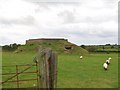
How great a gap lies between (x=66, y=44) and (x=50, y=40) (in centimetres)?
691

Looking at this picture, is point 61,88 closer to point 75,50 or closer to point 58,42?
point 75,50

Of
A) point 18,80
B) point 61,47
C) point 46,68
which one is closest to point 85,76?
point 18,80

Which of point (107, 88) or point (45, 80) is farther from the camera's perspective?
point (107, 88)

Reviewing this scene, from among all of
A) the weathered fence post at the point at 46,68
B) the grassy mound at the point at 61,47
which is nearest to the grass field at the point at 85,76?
the weathered fence post at the point at 46,68

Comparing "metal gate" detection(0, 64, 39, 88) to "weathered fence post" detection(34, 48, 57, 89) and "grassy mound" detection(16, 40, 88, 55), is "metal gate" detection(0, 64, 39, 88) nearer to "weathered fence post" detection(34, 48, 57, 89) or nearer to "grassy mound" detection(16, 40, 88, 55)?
"weathered fence post" detection(34, 48, 57, 89)

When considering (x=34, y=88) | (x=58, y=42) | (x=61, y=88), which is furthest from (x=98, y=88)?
(x=58, y=42)

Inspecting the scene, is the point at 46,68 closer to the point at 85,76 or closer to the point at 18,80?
the point at 18,80

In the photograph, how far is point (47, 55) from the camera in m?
5.96

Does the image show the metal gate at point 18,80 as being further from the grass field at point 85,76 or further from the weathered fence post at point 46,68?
the weathered fence post at point 46,68

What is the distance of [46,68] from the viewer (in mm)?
5855

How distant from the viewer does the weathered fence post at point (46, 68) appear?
19.1 ft

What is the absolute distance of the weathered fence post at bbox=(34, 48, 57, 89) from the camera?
229 inches

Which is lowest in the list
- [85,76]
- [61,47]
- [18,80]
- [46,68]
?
[61,47]

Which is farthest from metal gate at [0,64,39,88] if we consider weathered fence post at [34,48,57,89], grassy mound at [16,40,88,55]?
grassy mound at [16,40,88,55]
